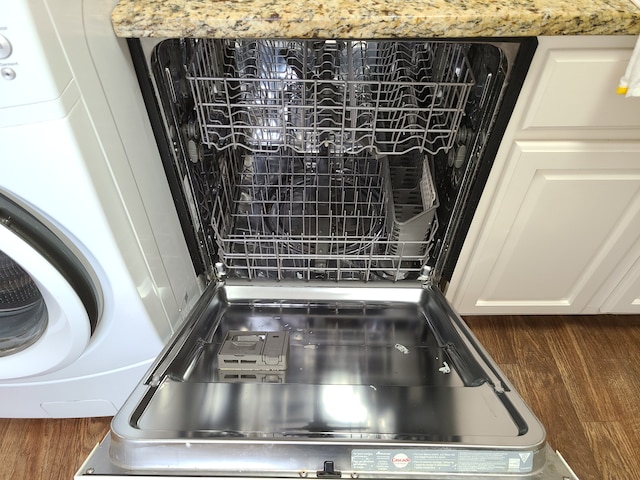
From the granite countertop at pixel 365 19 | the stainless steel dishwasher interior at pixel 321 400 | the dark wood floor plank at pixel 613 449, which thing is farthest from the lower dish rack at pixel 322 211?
the dark wood floor plank at pixel 613 449

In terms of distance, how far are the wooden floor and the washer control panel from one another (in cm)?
94

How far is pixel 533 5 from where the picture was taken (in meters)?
0.75

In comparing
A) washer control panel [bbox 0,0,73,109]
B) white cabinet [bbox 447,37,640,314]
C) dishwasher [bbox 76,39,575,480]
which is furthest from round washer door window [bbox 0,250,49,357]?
white cabinet [bbox 447,37,640,314]

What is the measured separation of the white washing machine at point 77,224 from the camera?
0.62m

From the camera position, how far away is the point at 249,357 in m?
0.88

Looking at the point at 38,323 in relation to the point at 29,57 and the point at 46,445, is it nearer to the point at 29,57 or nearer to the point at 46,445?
the point at 46,445

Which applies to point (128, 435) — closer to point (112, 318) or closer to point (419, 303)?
point (112, 318)

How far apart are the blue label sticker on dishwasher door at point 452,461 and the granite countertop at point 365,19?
620mm

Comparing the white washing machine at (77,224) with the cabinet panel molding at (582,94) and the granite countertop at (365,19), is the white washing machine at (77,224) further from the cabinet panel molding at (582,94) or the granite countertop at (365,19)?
the cabinet panel molding at (582,94)

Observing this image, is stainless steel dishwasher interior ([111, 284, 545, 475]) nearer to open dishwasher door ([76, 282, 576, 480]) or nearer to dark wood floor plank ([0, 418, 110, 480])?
open dishwasher door ([76, 282, 576, 480])

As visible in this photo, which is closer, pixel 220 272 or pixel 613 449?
pixel 220 272

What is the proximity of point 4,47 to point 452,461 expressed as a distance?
781 mm

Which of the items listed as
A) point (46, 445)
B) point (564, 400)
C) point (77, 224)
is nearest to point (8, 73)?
point (77, 224)

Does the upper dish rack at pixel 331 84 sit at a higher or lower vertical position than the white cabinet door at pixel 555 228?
higher
